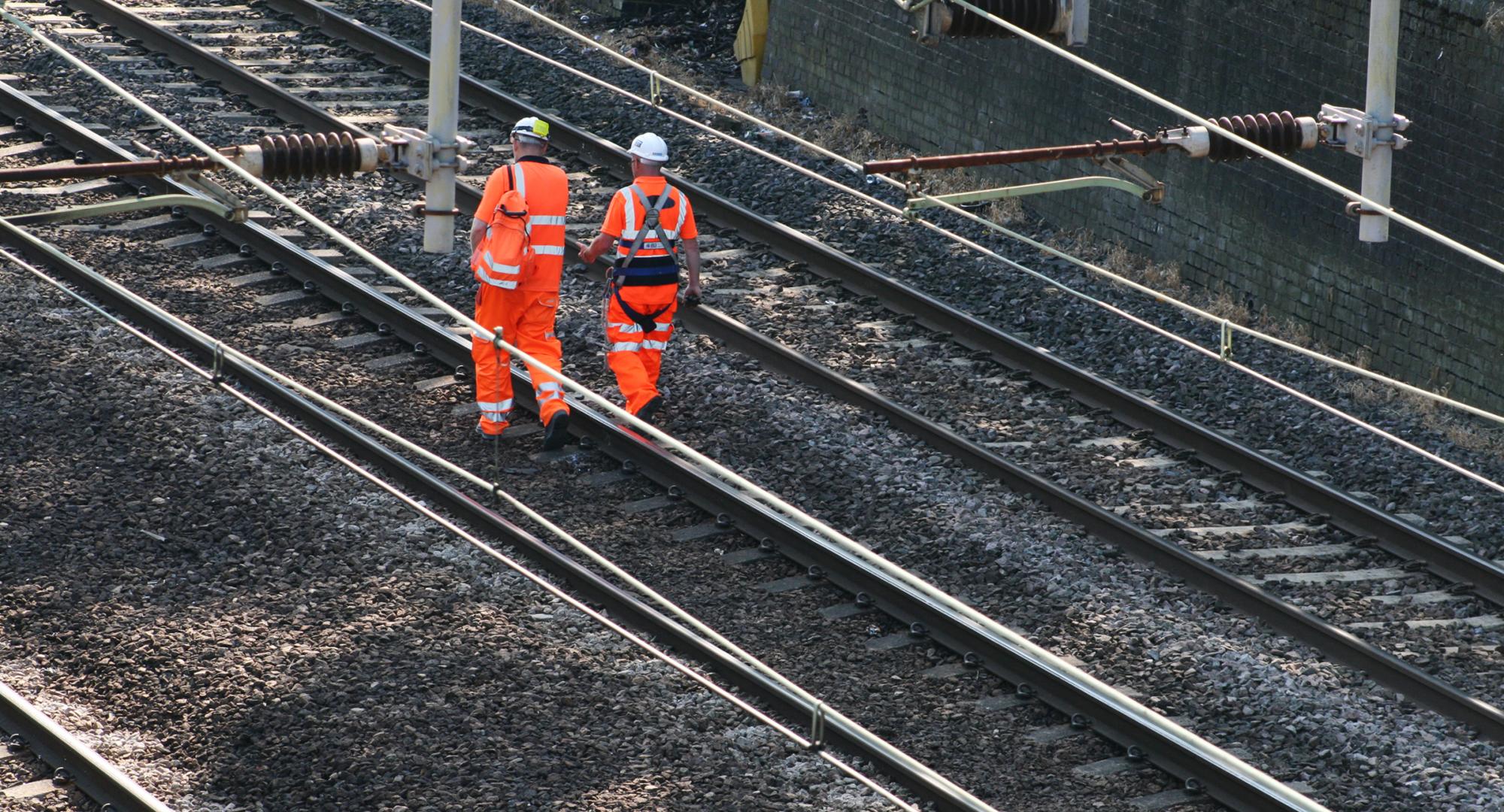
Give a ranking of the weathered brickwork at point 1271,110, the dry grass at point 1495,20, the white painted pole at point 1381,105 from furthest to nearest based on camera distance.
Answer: the weathered brickwork at point 1271,110 → the dry grass at point 1495,20 → the white painted pole at point 1381,105

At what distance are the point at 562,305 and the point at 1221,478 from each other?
4.19 metres

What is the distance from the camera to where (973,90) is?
1619 centimetres

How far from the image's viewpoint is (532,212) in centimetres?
1061

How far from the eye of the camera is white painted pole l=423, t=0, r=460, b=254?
930cm

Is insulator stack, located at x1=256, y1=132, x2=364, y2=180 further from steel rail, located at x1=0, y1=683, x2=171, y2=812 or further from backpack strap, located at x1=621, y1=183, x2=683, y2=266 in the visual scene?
steel rail, located at x1=0, y1=683, x2=171, y2=812

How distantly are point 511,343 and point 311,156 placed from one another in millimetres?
1764

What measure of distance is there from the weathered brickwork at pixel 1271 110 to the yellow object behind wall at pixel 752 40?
0.78 metres

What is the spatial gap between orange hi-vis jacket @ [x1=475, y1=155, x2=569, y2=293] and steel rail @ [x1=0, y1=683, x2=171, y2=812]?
11.4ft

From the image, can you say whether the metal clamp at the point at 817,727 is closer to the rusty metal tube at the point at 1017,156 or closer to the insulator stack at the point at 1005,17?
the rusty metal tube at the point at 1017,156

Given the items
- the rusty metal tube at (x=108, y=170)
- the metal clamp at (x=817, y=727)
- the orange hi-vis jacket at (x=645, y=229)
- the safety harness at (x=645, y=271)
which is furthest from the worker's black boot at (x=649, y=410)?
the metal clamp at (x=817, y=727)

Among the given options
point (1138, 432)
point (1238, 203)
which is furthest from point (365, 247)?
point (1238, 203)

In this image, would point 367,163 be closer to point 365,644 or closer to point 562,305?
point 365,644

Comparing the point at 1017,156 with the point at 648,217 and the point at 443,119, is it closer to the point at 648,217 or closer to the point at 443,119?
the point at 648,217

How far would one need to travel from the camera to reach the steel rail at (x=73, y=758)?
7.45 metres
